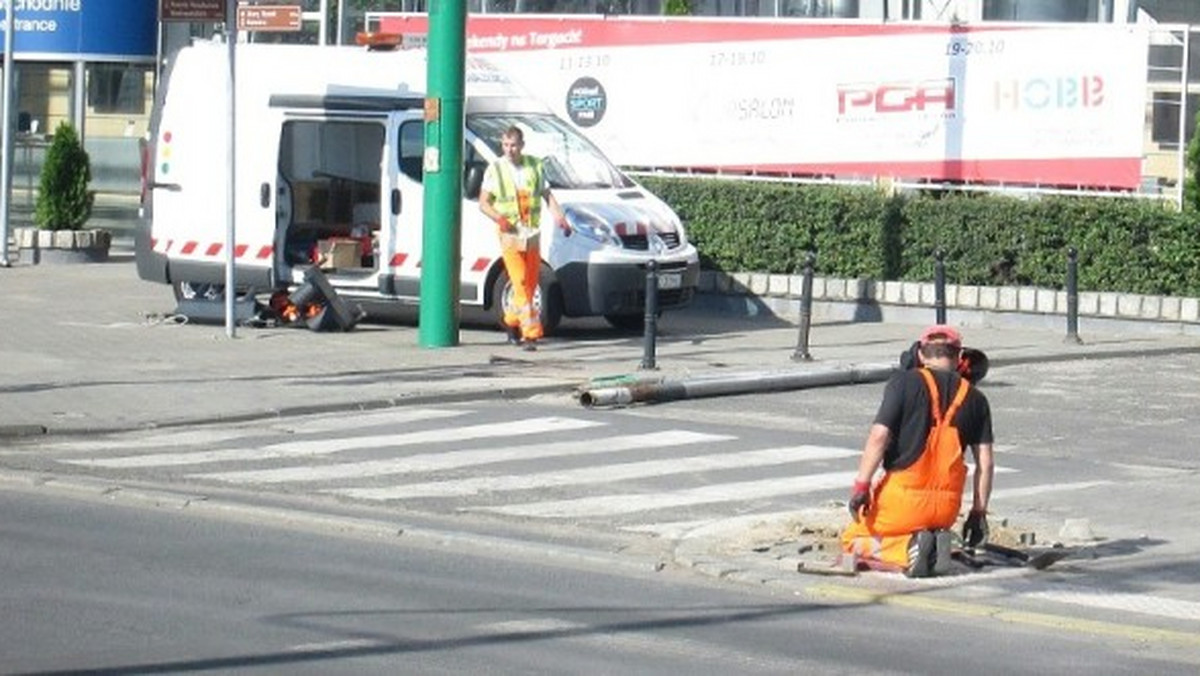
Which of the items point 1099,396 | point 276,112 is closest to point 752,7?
point 276,112

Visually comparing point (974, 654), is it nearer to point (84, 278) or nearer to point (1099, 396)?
point (1099, 396)

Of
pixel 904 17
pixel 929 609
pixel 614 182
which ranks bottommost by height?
pixel 929 609

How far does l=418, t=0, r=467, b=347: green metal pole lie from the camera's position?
21719mm

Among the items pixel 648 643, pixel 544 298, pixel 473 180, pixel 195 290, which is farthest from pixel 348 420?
pixel 648 643

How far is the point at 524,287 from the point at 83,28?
47.5 feet

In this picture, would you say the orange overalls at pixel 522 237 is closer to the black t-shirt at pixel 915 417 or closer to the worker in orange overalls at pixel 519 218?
the worker in orange overalls at pixel 519 218

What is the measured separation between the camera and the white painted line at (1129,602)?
448 inches

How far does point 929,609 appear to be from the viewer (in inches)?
449

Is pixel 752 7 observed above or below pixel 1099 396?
above

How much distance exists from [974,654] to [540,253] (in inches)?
488

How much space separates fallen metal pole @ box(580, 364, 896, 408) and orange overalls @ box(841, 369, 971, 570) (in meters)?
6.26

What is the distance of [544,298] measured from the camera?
22531 millimetres

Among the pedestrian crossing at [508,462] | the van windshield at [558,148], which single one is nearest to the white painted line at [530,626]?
the pedestrian crossing at [508,462]

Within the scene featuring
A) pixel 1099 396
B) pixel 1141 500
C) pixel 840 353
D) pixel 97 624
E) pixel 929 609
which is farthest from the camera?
pixel 840 353
